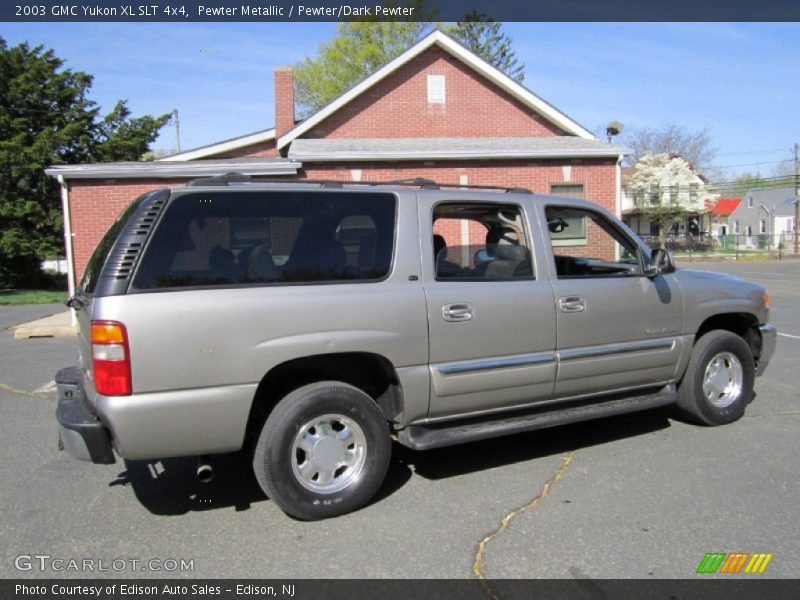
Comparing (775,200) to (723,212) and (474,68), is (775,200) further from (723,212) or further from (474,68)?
(474,68)

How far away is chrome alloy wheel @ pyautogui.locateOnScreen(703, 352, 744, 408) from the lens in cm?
513

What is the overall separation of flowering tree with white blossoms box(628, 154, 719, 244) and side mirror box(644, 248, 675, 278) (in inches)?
1759

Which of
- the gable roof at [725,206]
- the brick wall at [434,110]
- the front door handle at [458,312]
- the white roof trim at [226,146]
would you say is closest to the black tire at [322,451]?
the front door handle at [458,312]

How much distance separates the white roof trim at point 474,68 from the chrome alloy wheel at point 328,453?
45.0 feet

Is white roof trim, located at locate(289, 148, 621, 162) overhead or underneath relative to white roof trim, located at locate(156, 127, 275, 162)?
underneath

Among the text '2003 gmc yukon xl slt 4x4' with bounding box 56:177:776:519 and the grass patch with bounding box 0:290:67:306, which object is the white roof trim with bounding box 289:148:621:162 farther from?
the grass patch with bounding box 0:290:67:306

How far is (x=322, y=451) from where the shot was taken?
363cm

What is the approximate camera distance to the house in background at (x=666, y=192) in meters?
46.6

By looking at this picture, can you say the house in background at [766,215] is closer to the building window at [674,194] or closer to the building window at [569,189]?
the building window at [674,194]

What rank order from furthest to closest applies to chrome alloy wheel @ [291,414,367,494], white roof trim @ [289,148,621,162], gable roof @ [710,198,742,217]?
gable roof @ [710,198,742,217]
white roof trim @ [289,148,621,162]
chrome alloy wheel @ [291,414,367,494]

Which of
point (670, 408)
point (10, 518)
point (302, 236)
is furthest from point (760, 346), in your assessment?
point (10, 518)

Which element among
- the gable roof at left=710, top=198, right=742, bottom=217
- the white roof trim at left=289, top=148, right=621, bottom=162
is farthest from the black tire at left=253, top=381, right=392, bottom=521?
the gable roof at left=710, top=198, right=742, bottom=217

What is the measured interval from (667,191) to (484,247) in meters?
47.1
